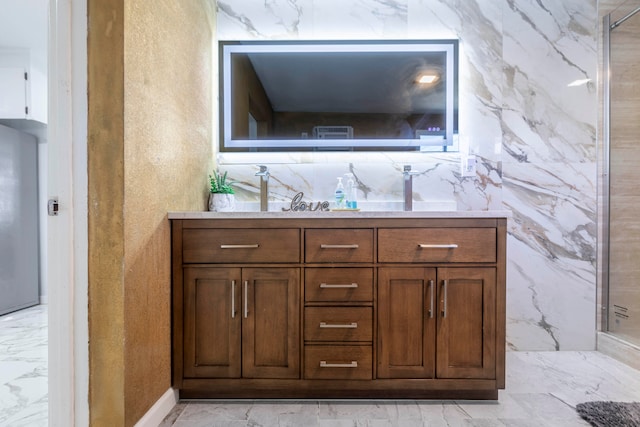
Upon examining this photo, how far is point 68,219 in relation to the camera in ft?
4.09

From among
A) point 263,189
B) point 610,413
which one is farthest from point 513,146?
point 263,189

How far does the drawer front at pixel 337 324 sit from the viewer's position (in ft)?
5.38

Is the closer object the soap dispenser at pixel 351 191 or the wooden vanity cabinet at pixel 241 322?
the wooden vanity cabinet at pixel 241 322

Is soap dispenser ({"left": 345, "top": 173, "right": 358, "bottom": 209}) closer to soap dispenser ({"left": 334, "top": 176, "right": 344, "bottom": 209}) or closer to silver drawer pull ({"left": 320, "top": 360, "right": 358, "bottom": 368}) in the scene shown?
soap dispenser ({"left": 334, "top": 176, "right": 344, "bottom": 209})

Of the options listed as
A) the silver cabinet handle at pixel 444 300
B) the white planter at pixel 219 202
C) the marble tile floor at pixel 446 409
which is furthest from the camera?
the white planter at pixel 219 202

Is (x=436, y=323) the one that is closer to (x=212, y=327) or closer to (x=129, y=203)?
(x=212, y=327)

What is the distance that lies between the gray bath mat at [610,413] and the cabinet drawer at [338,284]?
105 cm

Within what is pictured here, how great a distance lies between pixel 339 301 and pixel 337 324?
0.11m

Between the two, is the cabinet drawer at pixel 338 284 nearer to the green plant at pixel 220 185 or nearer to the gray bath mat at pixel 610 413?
the green plant at pixel 220 185

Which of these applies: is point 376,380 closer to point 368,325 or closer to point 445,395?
point 368,325

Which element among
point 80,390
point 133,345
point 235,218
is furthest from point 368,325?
point 80,390

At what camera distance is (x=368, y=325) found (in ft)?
5.38

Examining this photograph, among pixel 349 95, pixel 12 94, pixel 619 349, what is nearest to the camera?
pixel 619 349

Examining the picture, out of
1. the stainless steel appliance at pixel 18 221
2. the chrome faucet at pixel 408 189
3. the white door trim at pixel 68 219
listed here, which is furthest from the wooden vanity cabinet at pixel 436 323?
the stainless steel appliance at pixel 18 221
